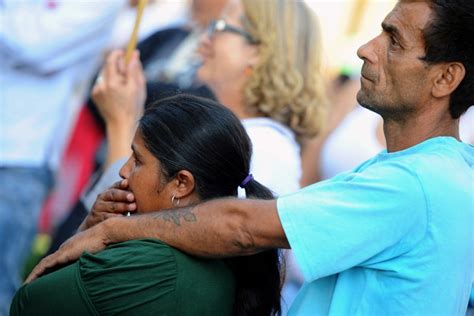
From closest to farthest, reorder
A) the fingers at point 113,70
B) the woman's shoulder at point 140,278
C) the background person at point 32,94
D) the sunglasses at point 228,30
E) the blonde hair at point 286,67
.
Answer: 1. the woman's shoulder at point 140,278
2. the fingers at point 113,70
3. the blonde hair at point 286,67
4. the sunglasses at point 228,30
5. the background person at point 32,94

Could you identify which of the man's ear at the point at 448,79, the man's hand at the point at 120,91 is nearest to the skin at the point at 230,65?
the man's hand at the point at 120,91

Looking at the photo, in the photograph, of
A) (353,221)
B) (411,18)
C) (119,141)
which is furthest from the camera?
(119,141)

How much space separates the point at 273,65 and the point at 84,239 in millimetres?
1654

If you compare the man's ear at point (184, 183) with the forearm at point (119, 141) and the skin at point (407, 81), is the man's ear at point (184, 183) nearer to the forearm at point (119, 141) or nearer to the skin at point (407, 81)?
the skin at point (407, 81)

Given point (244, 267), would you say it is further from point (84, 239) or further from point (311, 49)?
point (311, 49)

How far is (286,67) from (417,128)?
1.51 metres

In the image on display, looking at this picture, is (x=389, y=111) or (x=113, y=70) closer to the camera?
(x=389, y=111)

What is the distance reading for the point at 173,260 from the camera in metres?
2.18

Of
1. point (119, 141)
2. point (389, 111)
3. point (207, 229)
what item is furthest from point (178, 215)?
point (119, 141)

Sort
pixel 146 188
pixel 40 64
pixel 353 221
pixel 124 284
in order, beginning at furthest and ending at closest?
pixel 40 64
pixel 146 188
pixel 124 284
pixel 353 221

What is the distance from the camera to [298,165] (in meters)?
3.49

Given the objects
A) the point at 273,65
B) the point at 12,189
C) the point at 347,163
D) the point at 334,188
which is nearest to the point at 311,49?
the point at 273,65

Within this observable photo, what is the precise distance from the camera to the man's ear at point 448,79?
229cm

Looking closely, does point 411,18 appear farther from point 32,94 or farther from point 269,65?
point 32,94
